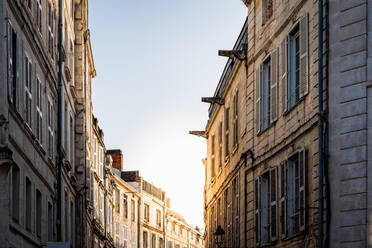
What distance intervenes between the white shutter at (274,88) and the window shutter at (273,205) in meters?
1.49

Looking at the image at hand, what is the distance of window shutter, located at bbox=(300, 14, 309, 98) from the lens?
18.8 m

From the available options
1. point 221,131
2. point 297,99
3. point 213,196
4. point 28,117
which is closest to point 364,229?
point 297,99

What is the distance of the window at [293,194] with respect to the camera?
1872 centimetres

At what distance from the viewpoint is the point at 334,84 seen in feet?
55.6

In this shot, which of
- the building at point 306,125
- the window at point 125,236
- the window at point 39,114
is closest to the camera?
the building at point 306,125

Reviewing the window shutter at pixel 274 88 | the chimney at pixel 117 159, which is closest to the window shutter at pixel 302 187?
the window shutter at pixel 274 88

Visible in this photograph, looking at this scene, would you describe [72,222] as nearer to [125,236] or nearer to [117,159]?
[125,236]

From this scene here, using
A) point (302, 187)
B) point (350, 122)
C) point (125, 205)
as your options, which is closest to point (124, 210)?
point (125, 205)

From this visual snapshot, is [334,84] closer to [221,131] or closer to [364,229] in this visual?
[364,229]

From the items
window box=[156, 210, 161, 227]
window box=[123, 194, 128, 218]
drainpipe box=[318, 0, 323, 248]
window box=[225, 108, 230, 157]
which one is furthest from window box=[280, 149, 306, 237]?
window box=[156, 210, 161, 227]

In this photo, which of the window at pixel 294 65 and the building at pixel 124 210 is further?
the building at pixel 124 210

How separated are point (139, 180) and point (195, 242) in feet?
76.8

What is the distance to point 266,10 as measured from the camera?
77.9 ft

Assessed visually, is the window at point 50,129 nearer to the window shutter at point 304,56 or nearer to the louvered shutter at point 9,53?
the louvered shutter at point 9,53
